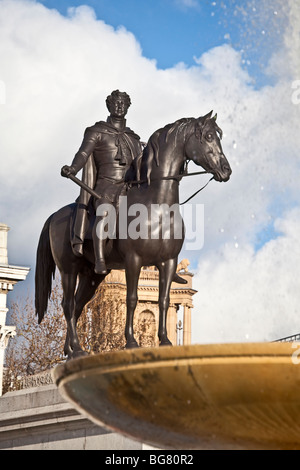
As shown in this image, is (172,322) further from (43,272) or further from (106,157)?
(106,157)

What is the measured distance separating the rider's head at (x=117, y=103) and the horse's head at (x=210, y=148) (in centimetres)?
140

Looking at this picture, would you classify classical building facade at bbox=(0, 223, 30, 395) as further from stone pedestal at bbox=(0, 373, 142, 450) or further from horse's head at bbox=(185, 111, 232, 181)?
horse's head at bbox=(185, 111, 232, 181)

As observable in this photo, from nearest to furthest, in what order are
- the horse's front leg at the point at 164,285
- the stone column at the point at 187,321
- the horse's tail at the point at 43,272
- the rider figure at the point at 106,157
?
the horse's front leg at the point at 164,285, the rider figure at the point at 106,157, the horse's tail at the point at 43,272, the stone column at the point at 187,321

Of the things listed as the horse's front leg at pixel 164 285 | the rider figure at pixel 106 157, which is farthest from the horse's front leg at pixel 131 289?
the rider figure at pixel 106 157

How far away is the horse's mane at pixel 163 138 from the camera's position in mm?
8539

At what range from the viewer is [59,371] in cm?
443

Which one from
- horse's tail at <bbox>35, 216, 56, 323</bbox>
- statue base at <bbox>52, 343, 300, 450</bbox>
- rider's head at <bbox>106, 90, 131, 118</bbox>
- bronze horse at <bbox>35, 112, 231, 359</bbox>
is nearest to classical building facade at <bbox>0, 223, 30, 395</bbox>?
horse's tail at <bbox>35, 216, 56, 323</bbox>

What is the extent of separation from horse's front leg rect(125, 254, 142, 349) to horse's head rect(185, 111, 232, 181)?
3.62 feet

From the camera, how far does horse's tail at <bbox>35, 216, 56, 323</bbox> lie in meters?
10.0

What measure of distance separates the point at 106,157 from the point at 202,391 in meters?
5.83

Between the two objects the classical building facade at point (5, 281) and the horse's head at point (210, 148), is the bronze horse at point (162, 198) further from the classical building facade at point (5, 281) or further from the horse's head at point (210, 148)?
the classical building facade at point (5, 281)

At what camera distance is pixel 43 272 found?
10.3 meters
